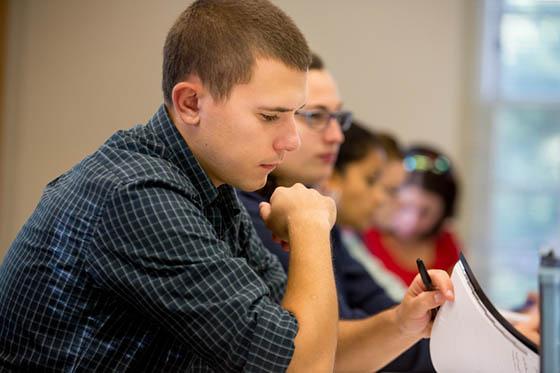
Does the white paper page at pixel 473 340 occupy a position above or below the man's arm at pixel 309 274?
below

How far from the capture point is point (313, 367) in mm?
958

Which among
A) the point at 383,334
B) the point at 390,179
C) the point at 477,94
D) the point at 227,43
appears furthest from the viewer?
the point at 477,94

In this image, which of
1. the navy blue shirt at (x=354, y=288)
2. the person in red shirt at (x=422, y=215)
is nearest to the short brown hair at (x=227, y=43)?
the navy blue shirt at (x=354, y=288)

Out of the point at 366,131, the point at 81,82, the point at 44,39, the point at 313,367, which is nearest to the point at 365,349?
the point at 313,367

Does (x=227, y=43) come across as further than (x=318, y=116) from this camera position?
No

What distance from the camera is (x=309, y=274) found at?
1.01 metres

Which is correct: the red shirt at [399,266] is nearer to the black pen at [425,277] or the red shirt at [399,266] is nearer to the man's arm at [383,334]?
the man's arm at [383,334]

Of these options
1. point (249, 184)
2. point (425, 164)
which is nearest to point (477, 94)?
point (425, 164)

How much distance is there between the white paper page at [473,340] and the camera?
103 cm

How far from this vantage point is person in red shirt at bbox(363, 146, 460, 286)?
355cm

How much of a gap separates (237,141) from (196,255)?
182 mm

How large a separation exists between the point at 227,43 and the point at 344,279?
101 cm

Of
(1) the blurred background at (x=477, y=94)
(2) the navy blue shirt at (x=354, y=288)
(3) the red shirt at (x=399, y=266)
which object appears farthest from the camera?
(1) the blurred background at (x=477, y=94)

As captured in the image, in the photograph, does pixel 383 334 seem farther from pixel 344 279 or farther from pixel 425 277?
pixel 344 279
